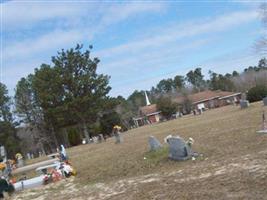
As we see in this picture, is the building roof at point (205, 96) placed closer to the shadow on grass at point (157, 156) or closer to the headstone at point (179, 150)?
the shadow on grass at point (157, 156)

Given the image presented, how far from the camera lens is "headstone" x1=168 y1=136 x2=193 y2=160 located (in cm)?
1437

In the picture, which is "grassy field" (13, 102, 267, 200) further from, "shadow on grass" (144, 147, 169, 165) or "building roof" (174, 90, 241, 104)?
"building roof" (174, 90, 241, 104)

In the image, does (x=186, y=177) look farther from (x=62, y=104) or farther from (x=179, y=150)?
(x=62, y=104)

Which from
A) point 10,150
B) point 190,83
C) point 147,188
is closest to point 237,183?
point 147,188

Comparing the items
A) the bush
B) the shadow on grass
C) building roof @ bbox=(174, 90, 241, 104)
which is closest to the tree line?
the bush

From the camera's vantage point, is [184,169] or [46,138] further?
[46,138]

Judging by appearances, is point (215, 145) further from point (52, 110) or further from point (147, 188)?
point (52, 110)

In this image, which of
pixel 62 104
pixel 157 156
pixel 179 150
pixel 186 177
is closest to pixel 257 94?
pixel 62 104

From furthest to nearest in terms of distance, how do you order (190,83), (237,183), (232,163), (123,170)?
(190,83), (123,170), (232,163), (237,183)

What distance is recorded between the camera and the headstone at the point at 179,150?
47.1 ft

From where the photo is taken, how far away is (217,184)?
30.3 ft

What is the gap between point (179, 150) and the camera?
1454cm

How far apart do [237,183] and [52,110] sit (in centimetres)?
4659

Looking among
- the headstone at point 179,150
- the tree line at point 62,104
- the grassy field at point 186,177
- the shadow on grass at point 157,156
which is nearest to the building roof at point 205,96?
the tree line at point 62,104
